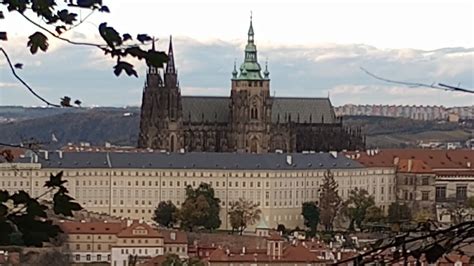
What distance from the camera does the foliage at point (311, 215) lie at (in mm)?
62219

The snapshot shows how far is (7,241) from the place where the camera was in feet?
12.1

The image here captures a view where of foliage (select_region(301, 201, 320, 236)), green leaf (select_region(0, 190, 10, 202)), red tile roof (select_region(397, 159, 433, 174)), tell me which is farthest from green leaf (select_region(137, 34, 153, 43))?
red tile roof (select_region(397, 159, 433, 174))

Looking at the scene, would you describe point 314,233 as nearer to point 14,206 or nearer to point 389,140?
point 14,206

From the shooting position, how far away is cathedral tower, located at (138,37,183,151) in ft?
230

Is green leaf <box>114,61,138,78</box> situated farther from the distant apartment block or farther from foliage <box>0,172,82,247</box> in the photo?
the distant apartment block

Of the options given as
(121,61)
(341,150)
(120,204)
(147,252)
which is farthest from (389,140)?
(121,61)

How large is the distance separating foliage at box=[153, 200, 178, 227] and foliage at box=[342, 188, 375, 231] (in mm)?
7048

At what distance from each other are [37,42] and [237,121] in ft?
223

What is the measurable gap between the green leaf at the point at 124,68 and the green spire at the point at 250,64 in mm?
68530

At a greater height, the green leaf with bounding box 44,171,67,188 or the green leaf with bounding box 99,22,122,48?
the green leaf with bounding box 99,22,122,48

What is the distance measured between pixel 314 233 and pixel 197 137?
46.0 feet

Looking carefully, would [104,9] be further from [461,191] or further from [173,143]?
[173,143]

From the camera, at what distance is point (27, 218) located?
3.72m

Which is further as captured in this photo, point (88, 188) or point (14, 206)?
point (88, 188)
